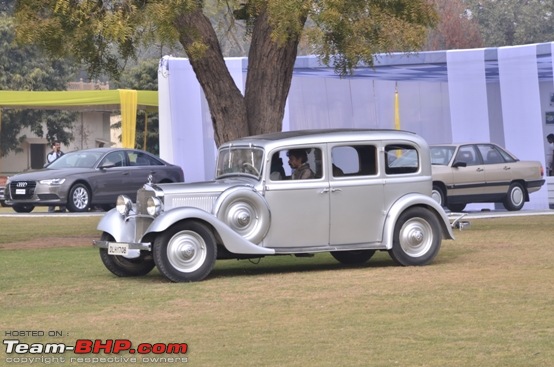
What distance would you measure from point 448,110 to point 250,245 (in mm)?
15359

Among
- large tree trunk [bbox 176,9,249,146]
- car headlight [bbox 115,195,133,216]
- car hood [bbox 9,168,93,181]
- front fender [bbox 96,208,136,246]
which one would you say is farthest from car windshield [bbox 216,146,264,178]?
car hood [bbox 9,168,93,181]

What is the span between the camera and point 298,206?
13.0 m

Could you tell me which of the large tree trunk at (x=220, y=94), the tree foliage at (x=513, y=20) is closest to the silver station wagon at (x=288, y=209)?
the large tree trunk at (x=220, y=94)

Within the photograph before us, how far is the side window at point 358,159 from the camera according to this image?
13469 millimetres

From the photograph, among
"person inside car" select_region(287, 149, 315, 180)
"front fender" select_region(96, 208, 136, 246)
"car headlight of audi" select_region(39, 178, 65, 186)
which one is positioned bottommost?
"front fender" select_region(96, 208, 136, 246)

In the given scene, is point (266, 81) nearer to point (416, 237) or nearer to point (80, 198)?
point (416, 237)

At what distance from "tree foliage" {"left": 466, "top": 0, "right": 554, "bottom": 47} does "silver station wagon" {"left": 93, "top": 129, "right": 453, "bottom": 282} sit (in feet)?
175

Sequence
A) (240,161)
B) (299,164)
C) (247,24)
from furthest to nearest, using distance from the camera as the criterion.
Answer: (247,24)
(240,161)
(299,164)

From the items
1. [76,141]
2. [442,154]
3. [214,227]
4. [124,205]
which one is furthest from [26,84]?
[214,227]

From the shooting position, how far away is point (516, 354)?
8125 millimetres

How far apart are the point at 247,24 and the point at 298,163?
6.89m

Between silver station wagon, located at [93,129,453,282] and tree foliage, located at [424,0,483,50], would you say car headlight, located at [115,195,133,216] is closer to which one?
silver station wagon, located at [93,129,453,282]

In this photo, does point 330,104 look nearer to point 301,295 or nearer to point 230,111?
point 230,111

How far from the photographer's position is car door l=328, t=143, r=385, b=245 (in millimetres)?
13266
